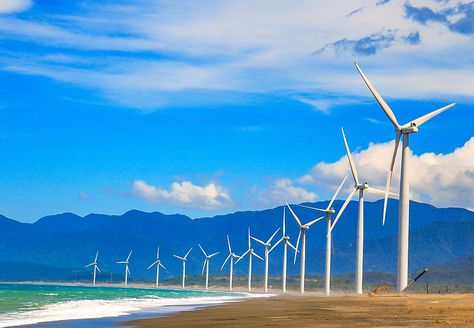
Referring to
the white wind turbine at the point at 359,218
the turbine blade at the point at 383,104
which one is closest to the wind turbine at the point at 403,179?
the turbine blade at the point at 383,104

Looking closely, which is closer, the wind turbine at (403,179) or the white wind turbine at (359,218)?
the wind turbine at (403,179)

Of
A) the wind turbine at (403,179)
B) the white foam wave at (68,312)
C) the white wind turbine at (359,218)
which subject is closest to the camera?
the white foam wave at (68,312)

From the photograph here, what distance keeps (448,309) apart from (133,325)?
19647 millimetres

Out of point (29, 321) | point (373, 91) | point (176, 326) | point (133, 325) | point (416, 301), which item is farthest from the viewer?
point (373, 91)

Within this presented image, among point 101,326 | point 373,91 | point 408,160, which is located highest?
point 373,91

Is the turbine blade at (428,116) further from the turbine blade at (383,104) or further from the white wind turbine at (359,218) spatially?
the white wind turbine at (359,218)

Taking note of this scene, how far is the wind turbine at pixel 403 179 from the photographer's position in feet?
239

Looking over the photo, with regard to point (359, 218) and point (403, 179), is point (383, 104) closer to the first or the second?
point (403, 179)

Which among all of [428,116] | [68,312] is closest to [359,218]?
[428,116]

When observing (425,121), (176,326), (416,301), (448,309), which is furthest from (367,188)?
(176,326)

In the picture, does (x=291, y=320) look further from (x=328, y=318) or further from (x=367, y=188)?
(x=367, y=188)

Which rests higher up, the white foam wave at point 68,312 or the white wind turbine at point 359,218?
the white wind turbine at point 359,218

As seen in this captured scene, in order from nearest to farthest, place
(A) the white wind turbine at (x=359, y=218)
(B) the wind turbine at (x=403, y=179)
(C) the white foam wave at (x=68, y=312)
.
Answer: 1. (C) the white foam wave at (x=68, y=312)
2. (B) the wind turbine at (x=403, y=179)
3. (A) the white wind turbine at (x=359, y=218)

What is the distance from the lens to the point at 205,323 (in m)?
53.2
